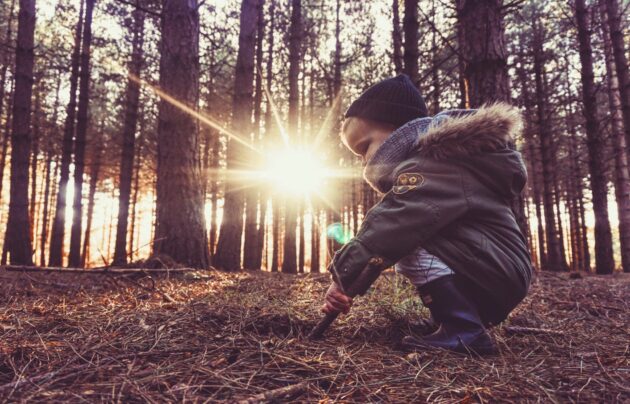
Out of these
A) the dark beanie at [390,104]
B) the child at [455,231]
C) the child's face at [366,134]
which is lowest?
the child at [455,231]

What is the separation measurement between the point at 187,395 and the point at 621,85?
1058 cm

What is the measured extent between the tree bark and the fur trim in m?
3.69

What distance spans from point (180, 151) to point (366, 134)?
3423 mm

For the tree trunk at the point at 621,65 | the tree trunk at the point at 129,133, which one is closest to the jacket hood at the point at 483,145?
the tree trunk at the point at 621,65

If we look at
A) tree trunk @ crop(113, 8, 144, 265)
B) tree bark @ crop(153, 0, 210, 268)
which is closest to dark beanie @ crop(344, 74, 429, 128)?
tree bark @ crop(153, 0, 210, 268)

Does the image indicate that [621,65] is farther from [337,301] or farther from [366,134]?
[337,301]

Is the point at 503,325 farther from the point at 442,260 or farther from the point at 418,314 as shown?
the point at 442,260

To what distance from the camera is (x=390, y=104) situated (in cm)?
196

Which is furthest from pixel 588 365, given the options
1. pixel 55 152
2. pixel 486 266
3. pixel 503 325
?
pixel 55 152

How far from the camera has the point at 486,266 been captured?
1625 millimetres

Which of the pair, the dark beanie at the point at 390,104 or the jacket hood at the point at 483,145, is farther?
the dark beanie at the point at 390,104

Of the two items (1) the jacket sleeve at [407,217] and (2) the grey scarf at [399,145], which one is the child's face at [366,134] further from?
(1) the jacket sleeve at [407,217]

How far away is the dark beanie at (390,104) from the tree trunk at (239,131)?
6.55m

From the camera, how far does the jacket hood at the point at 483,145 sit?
1647 millimetres
